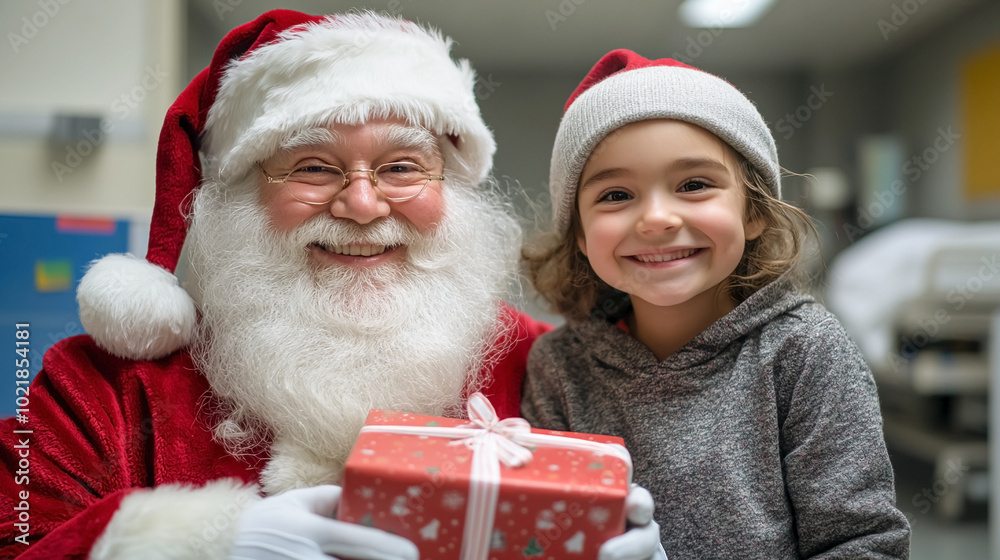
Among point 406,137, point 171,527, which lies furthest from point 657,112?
point 171,527

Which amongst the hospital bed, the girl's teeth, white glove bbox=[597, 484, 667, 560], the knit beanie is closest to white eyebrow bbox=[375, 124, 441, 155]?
the knit beanie

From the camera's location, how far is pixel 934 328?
3.30 meters

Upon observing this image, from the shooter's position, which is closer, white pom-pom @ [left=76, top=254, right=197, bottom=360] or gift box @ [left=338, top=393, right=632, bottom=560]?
gift box @ [left=338, top=393, right=632, bottom=560]

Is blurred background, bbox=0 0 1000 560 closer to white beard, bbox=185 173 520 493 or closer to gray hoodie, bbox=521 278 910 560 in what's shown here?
gray hoodie, bbox=521 278 910 560

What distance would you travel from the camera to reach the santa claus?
128cm

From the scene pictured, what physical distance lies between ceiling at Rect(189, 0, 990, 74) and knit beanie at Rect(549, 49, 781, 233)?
111 cm

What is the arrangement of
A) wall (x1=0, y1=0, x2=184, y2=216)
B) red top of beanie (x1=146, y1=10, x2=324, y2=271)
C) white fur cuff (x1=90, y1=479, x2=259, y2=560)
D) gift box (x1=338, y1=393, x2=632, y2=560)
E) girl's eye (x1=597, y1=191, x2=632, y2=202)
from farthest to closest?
1. wall (x1=0, y1=0, x2=184, y2=216)
2. red top of beanie (x1=146, y1=10, x2=324, y2=271)
3. girl's eye (x1=597, y1=191, x2=632, y2=202)
4. white fur cuff (x1=90, y1=479, x2=259, y2=560)
5. gift box (x1=338, y1=393, x2=632, y2=560)

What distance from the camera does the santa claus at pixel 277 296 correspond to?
1.28 meters

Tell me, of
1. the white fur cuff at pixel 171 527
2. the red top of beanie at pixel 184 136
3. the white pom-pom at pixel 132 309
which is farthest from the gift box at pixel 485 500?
the red top of beanie at pixel 184 136

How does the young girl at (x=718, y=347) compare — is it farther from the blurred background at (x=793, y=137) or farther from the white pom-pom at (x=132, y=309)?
the white pom-pom at (x=132, y=309)

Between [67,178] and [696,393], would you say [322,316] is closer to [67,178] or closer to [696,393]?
[696,393]

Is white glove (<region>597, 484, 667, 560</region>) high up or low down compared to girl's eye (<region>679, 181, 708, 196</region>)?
down

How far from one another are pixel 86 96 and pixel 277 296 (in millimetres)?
1274

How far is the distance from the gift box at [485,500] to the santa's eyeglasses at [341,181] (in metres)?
0.59
